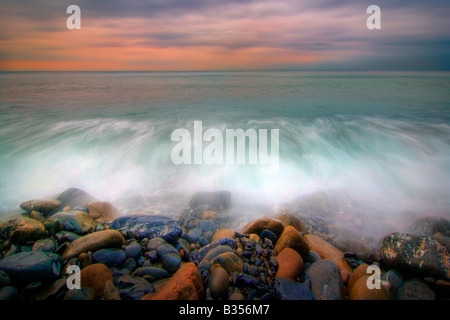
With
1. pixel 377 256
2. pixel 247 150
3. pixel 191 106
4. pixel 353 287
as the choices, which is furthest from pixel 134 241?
pixel 191 106

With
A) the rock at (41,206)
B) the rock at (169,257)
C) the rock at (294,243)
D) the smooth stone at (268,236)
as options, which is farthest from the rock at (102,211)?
the rock at (294,243)

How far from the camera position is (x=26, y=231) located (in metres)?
3.69

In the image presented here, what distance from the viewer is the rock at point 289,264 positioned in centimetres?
324

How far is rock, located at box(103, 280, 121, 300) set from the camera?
9.16 feet

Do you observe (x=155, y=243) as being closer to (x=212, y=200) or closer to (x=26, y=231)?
(x=26, y=231)

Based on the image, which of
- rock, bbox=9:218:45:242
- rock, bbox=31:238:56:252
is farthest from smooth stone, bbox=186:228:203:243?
rock, bbox=9:218:45:242

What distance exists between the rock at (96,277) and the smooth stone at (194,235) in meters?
1.36

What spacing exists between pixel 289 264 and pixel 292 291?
43 centimetres

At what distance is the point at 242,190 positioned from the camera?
6371 mm

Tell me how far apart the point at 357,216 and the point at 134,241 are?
14.7 ft

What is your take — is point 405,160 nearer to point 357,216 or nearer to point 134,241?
point 357,216

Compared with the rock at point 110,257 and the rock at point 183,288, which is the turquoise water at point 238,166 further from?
the rock at point 183,288

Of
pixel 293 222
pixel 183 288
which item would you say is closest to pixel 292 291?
pixel 183 288

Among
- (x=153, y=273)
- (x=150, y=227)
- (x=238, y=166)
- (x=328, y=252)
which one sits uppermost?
(x=238, y=166)
